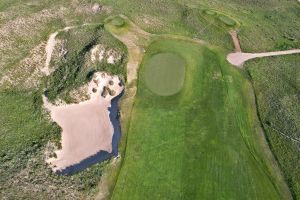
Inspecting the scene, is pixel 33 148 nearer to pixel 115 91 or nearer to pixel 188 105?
pixel 115 91

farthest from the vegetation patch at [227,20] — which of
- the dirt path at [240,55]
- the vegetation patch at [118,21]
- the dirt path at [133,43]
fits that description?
the vegetation patch at [118,21]

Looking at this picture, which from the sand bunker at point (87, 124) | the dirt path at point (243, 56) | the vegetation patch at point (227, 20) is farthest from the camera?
the vegetation patch at point (227, 20)

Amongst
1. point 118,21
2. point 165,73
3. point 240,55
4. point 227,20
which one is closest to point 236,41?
point 240,55

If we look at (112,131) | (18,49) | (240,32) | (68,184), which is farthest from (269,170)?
(18,49)

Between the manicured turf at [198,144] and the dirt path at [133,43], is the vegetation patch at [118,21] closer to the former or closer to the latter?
the dirt path at [133,43]

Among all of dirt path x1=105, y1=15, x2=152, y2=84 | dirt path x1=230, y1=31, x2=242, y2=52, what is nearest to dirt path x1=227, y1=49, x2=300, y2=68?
dirt path x1=230, y1=31, x2=242, y2=52

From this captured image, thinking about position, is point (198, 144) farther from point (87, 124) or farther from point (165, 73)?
point (165, 73)
